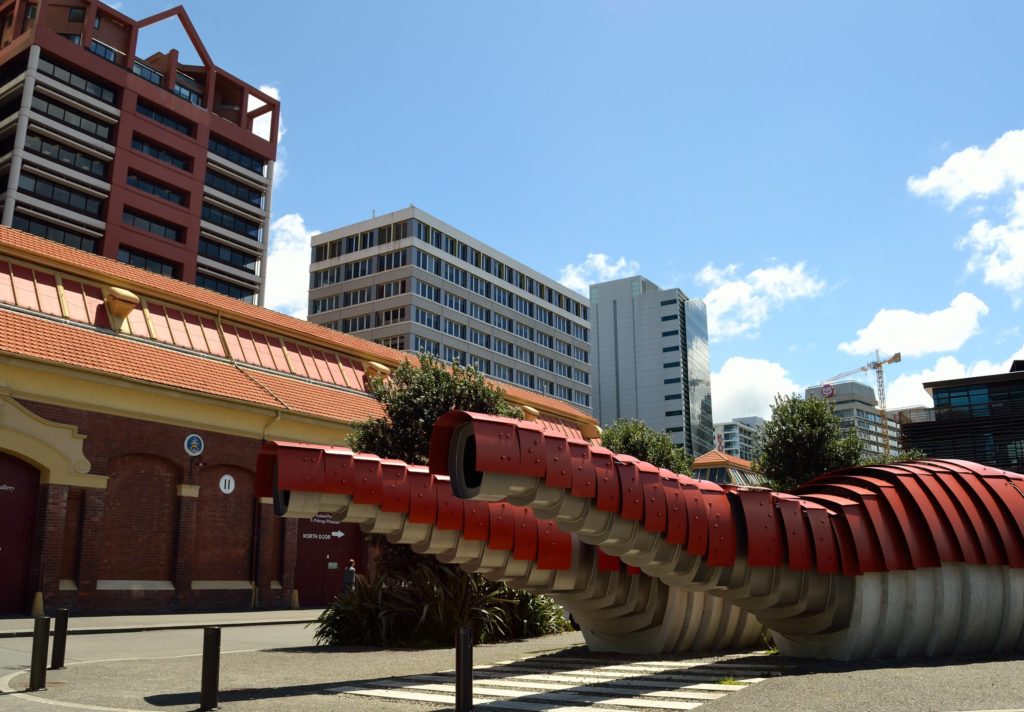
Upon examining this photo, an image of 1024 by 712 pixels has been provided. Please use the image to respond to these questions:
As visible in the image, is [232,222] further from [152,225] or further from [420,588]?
[420,588]

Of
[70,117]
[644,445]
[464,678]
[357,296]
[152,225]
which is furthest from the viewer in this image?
[357,296]

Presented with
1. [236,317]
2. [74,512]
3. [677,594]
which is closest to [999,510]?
[677,594]

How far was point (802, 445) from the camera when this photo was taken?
36.2m

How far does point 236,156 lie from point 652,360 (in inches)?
3597

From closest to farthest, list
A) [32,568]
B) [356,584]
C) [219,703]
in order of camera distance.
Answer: [219,703] < [356,584] < [32,568]

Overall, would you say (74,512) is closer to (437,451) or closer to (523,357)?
(437,451)

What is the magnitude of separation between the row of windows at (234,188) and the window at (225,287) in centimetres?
834

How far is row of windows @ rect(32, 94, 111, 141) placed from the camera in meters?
64.1

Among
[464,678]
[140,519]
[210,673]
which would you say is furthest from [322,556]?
[464,678]

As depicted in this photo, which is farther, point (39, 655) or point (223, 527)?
point (223, 527)

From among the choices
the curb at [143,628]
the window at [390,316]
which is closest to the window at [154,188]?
the window at [390,316]

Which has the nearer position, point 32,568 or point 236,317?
point 32,568

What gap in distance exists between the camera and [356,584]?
1862cm

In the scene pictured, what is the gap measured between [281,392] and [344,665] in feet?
65.5
